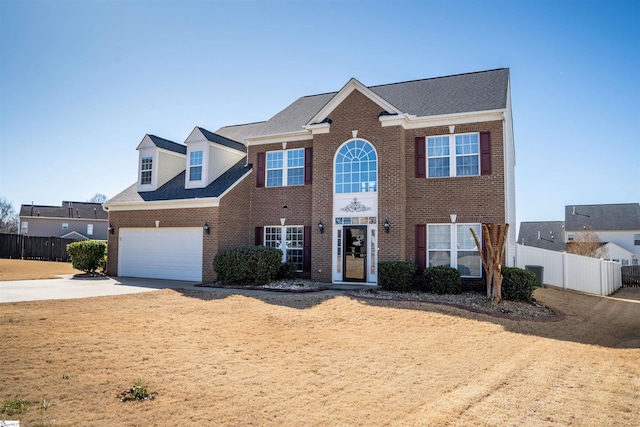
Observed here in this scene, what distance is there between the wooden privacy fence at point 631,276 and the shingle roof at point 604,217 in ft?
70.2

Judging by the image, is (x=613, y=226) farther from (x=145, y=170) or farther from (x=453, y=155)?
(x=145, y=170)

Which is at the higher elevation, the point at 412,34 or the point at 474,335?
the point at 412,34

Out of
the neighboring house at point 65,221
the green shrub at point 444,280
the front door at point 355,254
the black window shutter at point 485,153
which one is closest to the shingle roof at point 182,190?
the front door at point 355,254

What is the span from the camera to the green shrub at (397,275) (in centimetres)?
1391

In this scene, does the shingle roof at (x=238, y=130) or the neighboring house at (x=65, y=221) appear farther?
the neighboring house at (x=65, y=221)

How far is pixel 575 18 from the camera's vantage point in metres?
11.8

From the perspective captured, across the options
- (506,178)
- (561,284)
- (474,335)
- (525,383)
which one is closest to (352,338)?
(474,335)

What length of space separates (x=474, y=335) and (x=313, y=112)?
13347mm

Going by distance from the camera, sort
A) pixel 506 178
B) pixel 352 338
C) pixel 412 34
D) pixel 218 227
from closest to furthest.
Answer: pixel 352 338, pixel 412 34, pixel 506 178, pixel 218 227

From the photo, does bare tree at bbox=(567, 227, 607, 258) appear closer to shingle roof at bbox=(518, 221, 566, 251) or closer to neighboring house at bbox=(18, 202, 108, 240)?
shingle roof at bbox=(518, 221, 566, 251)

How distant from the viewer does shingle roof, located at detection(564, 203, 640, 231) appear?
43.5 meters

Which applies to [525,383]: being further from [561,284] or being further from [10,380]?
[561,284]

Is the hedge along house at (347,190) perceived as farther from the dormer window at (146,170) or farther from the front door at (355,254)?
the dormer window at (146,170)

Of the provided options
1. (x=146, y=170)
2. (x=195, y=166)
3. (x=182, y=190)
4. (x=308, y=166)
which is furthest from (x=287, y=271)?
(x=146, y=170)
